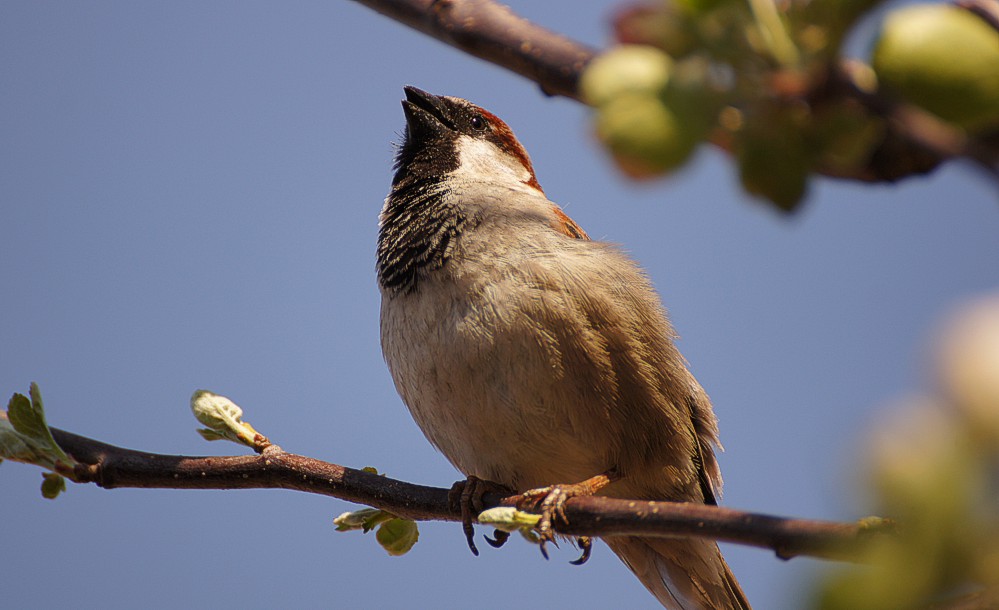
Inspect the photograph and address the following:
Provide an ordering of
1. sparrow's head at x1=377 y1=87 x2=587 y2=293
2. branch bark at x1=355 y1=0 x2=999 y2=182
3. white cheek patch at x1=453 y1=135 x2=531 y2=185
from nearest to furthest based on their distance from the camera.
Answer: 1. branch bark at x1=355 y1=0 x2=999 y2=182
2. sparrow's head at x1=377 y1=87 x2=587 y2=293
3. white cheek patch at x1=453 y1=135 x2=531 y2=185

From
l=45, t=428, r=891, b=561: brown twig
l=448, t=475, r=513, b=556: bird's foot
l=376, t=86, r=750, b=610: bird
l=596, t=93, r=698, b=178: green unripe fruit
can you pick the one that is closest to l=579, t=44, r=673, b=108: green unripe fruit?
l=596, t=93, r=698, b=178: green unripe fruit

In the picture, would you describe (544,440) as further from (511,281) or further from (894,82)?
(894,82)

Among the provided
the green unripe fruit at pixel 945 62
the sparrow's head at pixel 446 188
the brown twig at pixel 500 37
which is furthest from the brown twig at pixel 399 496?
the sparrow's head at pixel 446 188

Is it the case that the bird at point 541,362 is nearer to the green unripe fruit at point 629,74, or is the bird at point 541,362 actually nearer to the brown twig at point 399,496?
the brown twig at point 399,496

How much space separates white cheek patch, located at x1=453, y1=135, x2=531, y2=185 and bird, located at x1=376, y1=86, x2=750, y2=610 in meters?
0.15

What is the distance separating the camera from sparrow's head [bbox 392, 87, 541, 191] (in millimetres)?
4027

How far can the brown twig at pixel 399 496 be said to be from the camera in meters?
1.21

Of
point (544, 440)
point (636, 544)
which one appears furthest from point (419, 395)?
point (636, 544)

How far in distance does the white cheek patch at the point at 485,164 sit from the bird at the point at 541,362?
0.50 ft

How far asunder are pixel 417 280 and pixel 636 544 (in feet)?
4.87

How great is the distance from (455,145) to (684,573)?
2163mm

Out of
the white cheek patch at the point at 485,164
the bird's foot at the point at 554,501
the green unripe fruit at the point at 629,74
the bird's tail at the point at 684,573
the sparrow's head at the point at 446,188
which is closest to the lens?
the green unripe fruit at the point at 629,74

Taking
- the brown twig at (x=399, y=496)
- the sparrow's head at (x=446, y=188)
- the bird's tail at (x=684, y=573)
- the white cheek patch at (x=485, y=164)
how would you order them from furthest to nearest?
1. the white cheek patch at (x=485, y=164)
2. the bird's tail at (x=684, y=573)
3. the sparrow's head at (x=446, y=188)
4. the brown twig at (x=399, y=496)

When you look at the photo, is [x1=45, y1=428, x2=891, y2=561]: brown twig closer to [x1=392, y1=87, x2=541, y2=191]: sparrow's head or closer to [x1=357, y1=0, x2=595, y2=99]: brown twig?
[x1=357, y1=0, x2=595, y2=99]: brown twig
